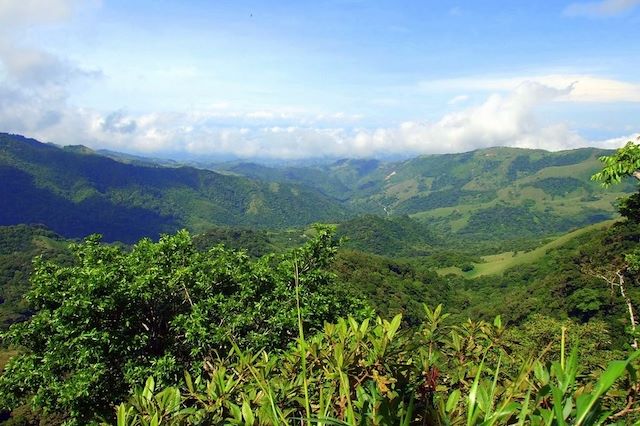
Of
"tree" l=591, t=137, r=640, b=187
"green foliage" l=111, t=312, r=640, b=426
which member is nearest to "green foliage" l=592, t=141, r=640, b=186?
"tree" l=591, t=137, r=640, b=187

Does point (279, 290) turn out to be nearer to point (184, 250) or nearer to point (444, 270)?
point (184, 250)

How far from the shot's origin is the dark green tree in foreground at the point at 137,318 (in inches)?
419

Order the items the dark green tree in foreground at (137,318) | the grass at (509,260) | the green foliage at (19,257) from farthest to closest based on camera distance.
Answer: the grass at (509,260) < the green foliage at (19,257) < the dark green tree in foreground at (137,318)

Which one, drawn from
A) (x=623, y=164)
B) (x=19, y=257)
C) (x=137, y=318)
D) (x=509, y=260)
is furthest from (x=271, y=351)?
(x=19, y=257)

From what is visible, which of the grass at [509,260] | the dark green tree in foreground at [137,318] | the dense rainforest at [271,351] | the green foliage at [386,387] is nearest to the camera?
the green foliage at [386,387]

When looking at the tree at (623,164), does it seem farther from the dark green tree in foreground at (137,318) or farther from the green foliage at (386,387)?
the green foliage at (386,387)

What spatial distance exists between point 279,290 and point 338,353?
11.4 meters

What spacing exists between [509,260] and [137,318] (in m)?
176

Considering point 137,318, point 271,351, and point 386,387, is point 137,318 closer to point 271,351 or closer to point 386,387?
point 271,351

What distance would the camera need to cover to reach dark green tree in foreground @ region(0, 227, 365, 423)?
10.6 metres

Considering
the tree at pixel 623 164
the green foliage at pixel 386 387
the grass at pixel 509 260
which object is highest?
the tree at pixel 623 164

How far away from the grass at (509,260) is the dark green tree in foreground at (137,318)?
155992 millimetres

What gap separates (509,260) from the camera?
167875mm

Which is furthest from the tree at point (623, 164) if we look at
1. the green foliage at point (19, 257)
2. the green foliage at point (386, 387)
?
the green foliage at point (19, 257)
